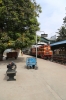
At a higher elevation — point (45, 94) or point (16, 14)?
point (16, 14)

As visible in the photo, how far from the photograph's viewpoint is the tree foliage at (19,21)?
73.7ft

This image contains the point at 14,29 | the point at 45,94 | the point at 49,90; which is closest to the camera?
the point at 45,94

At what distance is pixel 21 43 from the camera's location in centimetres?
2233

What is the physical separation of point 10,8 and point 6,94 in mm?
15338

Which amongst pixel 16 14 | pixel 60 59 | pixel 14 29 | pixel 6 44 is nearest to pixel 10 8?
pixel 16 14

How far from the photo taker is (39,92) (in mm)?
9188

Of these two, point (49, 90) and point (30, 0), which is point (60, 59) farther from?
point (49, 90)

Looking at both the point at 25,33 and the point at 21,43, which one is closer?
the point at 21,43

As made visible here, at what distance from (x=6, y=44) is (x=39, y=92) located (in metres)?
13.7

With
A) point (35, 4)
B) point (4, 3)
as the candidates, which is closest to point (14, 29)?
point (4, 3)

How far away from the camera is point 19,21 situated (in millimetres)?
22922

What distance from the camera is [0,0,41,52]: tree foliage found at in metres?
22.5

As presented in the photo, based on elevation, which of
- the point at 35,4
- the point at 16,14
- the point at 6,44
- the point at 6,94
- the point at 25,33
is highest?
the point at 35,4

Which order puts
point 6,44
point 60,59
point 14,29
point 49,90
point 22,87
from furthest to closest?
1. point 60,59
2. point 14,29
3. point 6,44
4. point 22,87
5. point 49,90
